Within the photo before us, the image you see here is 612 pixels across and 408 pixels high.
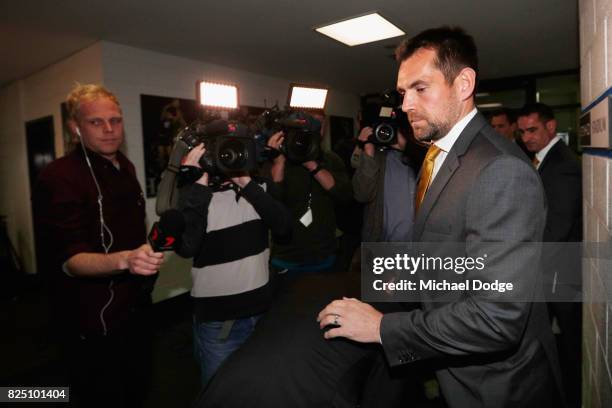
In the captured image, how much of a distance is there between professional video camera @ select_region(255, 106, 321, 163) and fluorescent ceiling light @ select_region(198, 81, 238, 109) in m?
0.17

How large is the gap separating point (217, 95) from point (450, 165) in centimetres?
130

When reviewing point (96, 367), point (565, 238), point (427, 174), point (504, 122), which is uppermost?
point (504, 122)

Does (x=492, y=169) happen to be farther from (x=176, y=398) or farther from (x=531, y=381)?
(x=176, y=398)

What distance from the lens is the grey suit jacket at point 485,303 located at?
2.71ft

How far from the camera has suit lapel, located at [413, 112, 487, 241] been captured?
98cm

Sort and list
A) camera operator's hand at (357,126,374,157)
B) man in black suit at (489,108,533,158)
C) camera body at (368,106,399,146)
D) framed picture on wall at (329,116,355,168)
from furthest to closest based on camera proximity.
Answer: framed picture on wall at (329,116,355,168), man in black suit at (489,108,533,158), camera operator's hand at (357,126,374,157), camera body at (368,106,399,146)

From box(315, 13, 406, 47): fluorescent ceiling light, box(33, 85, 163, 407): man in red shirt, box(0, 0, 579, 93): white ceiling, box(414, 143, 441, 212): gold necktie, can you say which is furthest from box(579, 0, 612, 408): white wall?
box(315, 13, 406, 47): fluorescent ceiling light

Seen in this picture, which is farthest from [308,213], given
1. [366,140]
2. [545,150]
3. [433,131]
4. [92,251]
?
[545,150]

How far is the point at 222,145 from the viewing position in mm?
1533

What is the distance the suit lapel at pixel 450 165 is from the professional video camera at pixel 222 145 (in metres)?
0.81

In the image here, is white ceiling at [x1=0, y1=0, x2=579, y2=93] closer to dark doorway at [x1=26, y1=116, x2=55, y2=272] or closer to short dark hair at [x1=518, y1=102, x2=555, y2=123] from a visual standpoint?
dark doorway at [x1=26, y1=116, x2=55, y2=272]

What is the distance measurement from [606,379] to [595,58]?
1071mm

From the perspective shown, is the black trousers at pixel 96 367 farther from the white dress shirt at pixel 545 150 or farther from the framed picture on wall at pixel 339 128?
the framed picture on wall at pixel 339 128

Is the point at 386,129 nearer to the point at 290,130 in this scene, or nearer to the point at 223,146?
the point at 290,130
